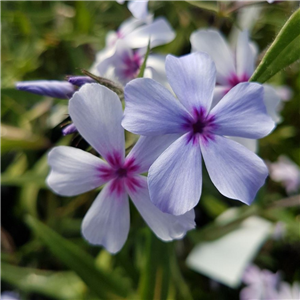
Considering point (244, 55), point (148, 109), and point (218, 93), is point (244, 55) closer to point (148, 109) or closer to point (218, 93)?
point (218, 93)

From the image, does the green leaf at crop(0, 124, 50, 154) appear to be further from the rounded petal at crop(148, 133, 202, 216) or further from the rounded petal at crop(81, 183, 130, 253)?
the rounded petal at crop(148, 133, 202, 216)

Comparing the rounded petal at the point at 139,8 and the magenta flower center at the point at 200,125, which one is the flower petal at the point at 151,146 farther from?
the rounded petal at the point at 139,8

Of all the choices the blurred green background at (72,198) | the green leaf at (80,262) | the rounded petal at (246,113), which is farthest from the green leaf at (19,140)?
the rounded petal at (246,113)

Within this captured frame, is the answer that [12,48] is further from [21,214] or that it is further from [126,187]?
[126,187]

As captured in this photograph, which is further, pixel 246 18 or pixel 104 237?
pixel 246 18

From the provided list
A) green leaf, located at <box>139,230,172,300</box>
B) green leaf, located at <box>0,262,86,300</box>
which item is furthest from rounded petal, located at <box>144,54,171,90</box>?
green leaf, located at <box>0,262,86,300</box>

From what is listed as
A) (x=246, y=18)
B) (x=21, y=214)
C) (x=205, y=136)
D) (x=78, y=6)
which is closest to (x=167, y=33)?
(x=205, y=136)

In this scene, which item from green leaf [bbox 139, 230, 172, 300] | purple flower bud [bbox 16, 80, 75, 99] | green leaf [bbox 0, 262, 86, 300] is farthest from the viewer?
green leaf [bbox 0, 262, 86, 300]
